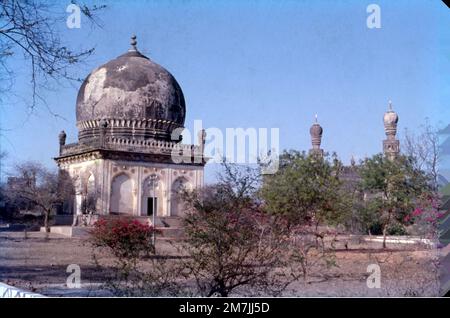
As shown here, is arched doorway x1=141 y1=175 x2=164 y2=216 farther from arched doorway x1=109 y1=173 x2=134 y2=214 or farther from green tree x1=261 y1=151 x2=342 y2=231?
green tree x1=261 y1=151 x2=342 y2=231

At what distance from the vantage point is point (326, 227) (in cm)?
864

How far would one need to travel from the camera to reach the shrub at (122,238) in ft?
20.9

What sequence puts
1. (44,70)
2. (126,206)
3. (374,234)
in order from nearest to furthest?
1. (44,70)
2. (374,234)
3. (126,206)

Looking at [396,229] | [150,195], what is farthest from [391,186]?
A: [150,195]

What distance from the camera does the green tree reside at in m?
6.74

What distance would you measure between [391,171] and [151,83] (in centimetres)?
791

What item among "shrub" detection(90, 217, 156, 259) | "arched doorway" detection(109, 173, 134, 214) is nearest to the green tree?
"shrub" detection(90, 217, 156, 259)

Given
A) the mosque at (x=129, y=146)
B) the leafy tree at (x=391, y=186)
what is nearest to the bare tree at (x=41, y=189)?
the mosque at (x=129, y=146)

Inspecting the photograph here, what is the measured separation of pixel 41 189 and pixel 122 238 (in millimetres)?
6910

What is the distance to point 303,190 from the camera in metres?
7.89

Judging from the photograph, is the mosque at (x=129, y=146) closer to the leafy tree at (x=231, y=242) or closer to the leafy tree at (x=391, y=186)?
the leafy tree at (x=391, y=186)

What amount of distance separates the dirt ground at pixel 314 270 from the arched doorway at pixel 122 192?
316 cm

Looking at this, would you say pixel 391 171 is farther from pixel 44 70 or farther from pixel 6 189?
pixel 6 189

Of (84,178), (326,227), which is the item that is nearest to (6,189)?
(84,178)
